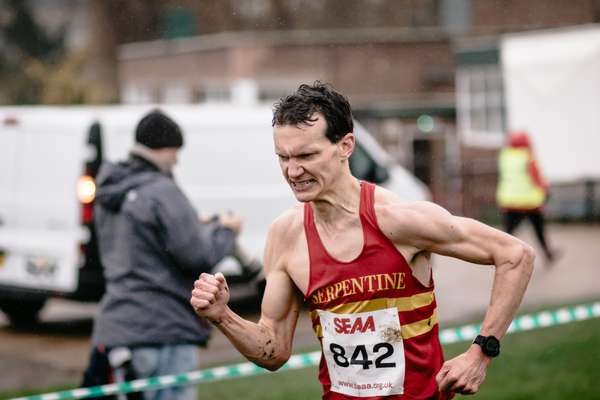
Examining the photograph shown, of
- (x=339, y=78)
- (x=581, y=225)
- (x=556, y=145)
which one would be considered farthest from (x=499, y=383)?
(x=339, y=78)

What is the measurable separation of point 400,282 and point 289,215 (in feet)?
1.62

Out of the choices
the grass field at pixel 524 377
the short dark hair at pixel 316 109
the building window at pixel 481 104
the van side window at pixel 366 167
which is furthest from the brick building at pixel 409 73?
the short dark hair at pixel 316 109

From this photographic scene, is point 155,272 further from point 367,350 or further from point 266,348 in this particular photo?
point 367,350

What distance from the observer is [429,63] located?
126 feet

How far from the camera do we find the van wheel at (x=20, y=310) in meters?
12.0

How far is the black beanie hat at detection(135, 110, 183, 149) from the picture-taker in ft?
19.3

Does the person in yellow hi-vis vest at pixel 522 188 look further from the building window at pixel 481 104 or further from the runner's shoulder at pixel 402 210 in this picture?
the building window at pixel 481 104

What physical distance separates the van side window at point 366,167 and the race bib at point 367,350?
7961 millimetres

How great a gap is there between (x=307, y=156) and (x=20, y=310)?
883 cm

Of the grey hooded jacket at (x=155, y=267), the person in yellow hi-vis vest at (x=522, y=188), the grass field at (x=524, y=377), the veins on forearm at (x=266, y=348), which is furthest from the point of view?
the person in yellow hi-vis vest at (x=522, y=188)

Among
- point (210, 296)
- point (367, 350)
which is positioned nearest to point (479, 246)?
point (367, 350)

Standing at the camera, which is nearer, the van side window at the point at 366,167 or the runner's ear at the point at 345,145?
the runner's ear at the point at 345,145

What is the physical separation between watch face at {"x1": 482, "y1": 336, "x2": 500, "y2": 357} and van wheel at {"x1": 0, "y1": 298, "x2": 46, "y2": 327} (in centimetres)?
874

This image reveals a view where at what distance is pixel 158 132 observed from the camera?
19.3ft
